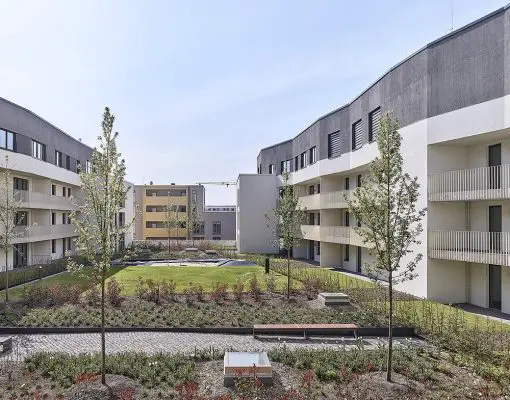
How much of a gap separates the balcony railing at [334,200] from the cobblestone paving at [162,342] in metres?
17.0

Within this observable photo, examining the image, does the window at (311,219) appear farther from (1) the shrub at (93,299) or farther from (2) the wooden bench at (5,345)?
(2) the wooden bench at (5,345)

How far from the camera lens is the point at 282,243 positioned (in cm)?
2109

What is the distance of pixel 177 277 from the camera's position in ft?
88.1

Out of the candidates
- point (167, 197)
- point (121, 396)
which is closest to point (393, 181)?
point (121, 396)

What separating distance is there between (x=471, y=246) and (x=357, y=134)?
12.1 metres

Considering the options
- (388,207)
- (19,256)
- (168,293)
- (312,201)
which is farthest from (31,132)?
(388,207)

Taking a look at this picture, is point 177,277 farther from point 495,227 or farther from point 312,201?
point 495,227

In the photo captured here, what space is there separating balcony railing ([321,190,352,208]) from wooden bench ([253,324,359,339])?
16.2m

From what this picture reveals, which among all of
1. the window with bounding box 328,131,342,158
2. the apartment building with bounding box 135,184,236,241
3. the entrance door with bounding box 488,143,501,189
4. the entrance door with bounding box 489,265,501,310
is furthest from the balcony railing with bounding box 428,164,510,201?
the apartment building with bounding box 135,184,236,241

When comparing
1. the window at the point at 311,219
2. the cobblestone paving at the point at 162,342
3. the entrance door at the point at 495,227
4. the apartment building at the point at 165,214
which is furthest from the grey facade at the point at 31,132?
the apartment building at the point at 165,214

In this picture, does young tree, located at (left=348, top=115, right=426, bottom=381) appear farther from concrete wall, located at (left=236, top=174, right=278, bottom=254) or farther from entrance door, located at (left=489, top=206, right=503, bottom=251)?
concrete wall, located at (left=236, top=174, right=278, bottom=254)

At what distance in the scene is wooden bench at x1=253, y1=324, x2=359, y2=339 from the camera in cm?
1340

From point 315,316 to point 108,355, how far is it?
7747 millimetres

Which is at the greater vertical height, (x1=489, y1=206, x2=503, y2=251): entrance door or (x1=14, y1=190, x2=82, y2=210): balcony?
(x1=14, y1=190, x2=82, y2=210): balcony
